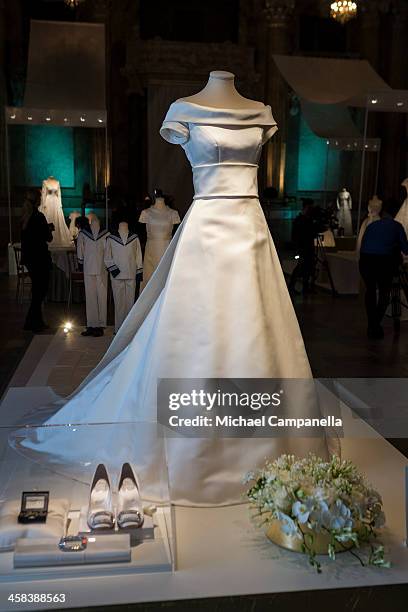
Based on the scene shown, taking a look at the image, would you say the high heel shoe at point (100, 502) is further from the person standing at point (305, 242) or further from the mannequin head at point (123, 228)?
the person standing at point (305, 242)

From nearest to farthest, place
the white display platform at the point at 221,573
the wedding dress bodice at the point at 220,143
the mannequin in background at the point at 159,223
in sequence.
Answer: the white display platform at the point at 221,573
the wedding dress bodice at the point at 220,143
the mannequin in background at the point at 159,223

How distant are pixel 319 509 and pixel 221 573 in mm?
466

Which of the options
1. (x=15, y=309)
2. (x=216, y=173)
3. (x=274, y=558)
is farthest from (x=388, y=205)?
(x=274, y=558)

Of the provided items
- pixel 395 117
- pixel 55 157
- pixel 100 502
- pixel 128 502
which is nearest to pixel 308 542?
pixel 128 502

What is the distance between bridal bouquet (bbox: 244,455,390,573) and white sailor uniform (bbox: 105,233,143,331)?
4692mm

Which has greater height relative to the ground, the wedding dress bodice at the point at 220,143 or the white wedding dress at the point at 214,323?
the wedding dress bodice at the point at 220,143

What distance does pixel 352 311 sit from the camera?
373 inches

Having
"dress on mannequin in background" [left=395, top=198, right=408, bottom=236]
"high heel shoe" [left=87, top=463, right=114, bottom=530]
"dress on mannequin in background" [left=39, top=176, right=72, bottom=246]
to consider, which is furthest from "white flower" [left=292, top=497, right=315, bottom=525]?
"dress on mannequin in background" [left=39, top=176, right=72, bottom=246]

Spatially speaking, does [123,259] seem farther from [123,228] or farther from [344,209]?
[344,209]

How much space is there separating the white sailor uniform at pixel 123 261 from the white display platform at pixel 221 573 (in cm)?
444

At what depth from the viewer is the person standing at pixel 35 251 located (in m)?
7.78

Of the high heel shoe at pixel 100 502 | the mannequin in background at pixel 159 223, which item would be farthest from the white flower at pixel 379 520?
the mannequin in background at pixel 159 223

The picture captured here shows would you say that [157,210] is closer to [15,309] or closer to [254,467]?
[15,309]

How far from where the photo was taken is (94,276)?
26.0ft
